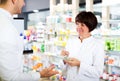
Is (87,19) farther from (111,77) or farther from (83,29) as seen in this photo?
(111,77)

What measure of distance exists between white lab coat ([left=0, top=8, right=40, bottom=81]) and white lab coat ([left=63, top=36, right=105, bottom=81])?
1048 millimetres

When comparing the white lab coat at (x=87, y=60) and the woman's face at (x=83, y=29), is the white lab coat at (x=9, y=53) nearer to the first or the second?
the white lab coat at (x=87, y=60)

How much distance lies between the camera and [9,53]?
4.22 ft

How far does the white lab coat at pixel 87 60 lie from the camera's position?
7.52ft

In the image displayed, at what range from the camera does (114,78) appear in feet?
15.2

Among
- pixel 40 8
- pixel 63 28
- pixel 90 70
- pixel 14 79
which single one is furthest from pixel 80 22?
pixel 40 8

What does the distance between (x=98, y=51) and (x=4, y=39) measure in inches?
50.1

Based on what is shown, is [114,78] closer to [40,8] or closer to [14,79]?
[14,79]

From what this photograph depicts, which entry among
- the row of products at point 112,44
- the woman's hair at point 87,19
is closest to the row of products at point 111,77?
the row of products at point 112,44

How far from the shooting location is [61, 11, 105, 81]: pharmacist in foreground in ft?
7.52

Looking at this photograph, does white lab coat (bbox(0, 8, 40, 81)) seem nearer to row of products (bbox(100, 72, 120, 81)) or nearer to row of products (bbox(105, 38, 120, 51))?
row of products (bbox(105, 38, 120, 51))

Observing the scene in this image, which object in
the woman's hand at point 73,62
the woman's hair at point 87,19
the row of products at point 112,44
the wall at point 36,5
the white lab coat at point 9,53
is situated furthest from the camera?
the wall at point 36,5

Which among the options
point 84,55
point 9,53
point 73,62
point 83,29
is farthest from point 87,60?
point 9,53

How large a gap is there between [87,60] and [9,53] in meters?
1.21
